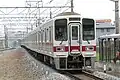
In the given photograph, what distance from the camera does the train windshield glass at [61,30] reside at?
16688 millimetres

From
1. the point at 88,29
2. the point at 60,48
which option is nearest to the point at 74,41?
the point at 60,48

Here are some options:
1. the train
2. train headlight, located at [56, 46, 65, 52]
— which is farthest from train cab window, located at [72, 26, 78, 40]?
train headlight, located at [56, 46, 65, 52]

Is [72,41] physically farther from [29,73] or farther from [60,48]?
[29,73]

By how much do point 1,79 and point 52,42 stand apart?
139 inches

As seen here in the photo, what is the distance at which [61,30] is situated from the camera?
662 inches

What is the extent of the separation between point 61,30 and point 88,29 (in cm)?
143

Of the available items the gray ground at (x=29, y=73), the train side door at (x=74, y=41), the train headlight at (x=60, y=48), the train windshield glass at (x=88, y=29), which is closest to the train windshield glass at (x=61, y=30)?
the train side door at (x=74, y=41)

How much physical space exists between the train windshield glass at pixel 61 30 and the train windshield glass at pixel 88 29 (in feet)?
3.28

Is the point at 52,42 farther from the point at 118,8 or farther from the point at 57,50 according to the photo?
the point at 118,8

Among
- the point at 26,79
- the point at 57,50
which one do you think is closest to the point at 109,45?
the point at 57,50

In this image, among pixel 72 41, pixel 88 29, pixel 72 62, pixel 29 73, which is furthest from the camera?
pixel 29 73

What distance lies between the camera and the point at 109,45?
18391mm

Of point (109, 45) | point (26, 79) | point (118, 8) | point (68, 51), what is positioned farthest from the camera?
point (118, 8)

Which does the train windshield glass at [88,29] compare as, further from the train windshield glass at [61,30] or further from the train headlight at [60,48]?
the train headlight at [60,48]
